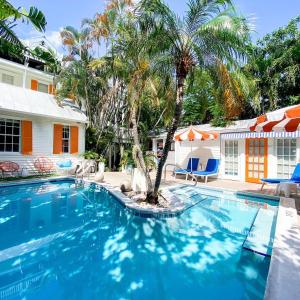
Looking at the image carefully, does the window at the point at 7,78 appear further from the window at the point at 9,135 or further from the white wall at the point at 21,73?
the window at the point at 9,135

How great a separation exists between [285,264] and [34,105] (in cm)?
1816

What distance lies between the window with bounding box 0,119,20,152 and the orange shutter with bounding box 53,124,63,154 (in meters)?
2.62

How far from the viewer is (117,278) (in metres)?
5.34

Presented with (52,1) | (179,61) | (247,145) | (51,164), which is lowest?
(51,164)

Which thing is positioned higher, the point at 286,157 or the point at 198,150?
the point at 198,150

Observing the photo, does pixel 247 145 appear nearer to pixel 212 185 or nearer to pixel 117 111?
pixel 212 185

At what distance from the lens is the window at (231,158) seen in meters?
17.1

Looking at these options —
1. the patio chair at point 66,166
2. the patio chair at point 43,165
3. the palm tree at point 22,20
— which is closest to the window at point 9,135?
the patio chair at point 43,165

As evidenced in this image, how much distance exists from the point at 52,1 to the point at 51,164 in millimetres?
11174

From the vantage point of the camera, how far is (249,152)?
16344 millimetres

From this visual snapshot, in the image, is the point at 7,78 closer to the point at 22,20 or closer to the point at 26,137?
the point at 26,137

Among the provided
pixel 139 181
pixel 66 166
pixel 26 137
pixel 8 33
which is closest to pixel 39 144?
pixel 26 137

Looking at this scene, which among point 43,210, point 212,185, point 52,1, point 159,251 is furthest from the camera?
point 212,185

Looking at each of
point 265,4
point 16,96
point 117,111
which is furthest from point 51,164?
point 265,4
